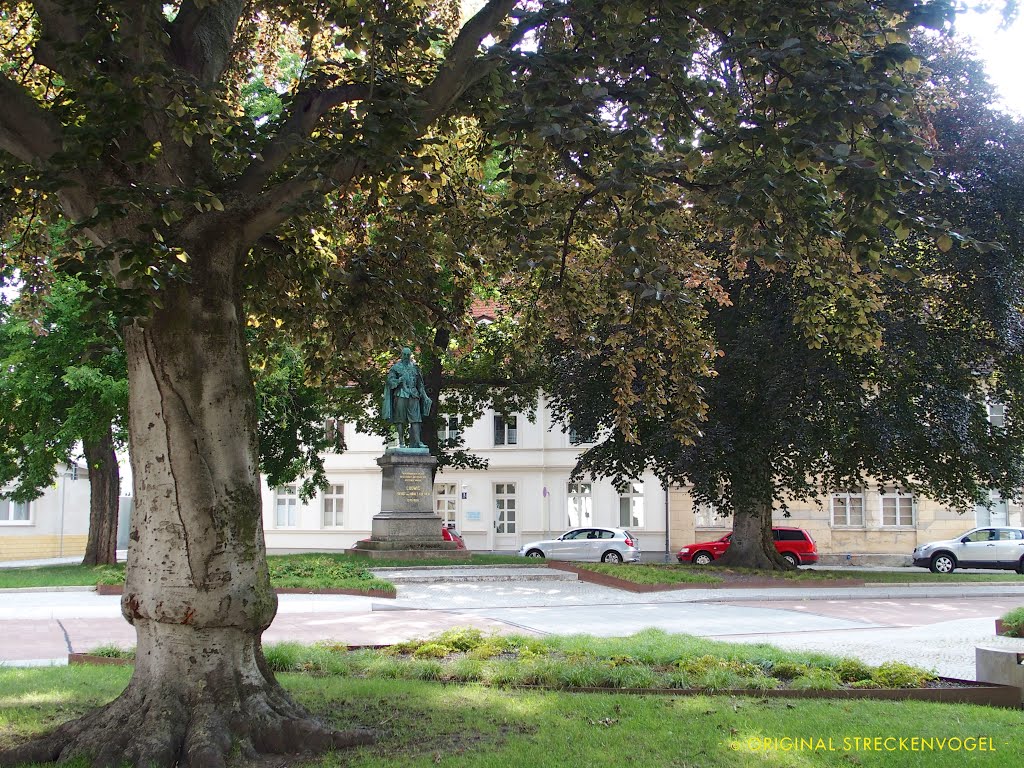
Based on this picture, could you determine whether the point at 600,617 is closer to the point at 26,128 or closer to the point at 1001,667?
the point at 1001,667

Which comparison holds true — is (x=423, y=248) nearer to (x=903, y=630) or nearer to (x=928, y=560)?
(x=903, y=630)

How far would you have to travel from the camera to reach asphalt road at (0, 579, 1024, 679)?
1108 cm

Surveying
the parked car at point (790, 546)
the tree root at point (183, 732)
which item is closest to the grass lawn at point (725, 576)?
the parked car at point (790, 546)

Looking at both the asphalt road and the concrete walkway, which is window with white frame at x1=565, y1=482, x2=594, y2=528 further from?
the asphalt road

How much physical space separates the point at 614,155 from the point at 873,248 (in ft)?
6.37

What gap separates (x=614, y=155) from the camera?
6539 millimetres

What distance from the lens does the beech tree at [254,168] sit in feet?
17.5

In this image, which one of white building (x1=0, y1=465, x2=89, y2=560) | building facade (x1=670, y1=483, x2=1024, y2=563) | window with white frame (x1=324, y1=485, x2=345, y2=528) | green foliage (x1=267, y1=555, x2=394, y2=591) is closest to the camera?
green foliage (x1=267, y1=555, x2=394, y2=591)

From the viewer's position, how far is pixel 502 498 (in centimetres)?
4322

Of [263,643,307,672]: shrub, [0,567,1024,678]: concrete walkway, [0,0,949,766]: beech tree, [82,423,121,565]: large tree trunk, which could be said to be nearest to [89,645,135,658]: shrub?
[0,567,1024,678]: concrete walkway

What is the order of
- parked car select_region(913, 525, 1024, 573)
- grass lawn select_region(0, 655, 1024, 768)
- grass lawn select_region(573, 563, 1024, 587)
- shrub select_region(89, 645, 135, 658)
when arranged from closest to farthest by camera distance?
grass lawn select_region(0, 655, 1024, 768) < shrub select_region(89, 645, 135, 658) < grass lawn select_region(573, 563, 1024, 587) < parked car select_region(913, 525, 1024, 573)

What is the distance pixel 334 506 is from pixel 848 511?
23536 mm

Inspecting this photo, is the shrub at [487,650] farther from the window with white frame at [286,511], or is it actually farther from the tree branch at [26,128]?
the window with white frame at [286,511]

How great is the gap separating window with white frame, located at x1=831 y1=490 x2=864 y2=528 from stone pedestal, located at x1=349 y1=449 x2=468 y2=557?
20072 millimetres
